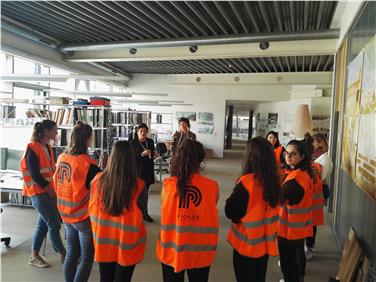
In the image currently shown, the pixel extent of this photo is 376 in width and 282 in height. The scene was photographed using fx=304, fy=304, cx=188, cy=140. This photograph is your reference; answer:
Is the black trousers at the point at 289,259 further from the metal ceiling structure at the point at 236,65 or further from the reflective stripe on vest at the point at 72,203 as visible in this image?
the metal ceiling structure at the point at 236,65

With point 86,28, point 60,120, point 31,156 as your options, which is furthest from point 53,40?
point 31,156

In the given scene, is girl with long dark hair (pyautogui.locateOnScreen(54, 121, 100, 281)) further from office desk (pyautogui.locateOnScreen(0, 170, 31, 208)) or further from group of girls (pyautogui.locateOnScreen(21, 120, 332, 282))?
office desk (pyautogui.locateOnScreen(0, 170, 31, 208))

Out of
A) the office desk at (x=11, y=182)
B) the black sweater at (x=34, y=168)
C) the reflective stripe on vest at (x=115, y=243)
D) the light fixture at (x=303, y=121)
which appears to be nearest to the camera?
the reflective stripe on vest at (x=115, y=243)

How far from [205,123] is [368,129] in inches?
417

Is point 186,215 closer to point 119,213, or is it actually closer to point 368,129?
point 119,213

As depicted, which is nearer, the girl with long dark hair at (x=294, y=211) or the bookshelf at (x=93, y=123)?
the girl with long dark hair at (x=294, y=211)

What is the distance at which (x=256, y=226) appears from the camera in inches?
78.5

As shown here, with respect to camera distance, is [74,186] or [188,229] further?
[74,186]

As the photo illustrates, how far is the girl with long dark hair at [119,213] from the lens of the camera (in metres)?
1.92

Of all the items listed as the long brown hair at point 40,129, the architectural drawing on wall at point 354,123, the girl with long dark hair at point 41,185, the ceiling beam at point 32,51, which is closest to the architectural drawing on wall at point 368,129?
the architectural drawing on wall at point 354,123

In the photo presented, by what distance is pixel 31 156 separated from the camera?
2.97 metres

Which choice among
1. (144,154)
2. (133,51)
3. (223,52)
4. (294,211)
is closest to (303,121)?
(223,52)

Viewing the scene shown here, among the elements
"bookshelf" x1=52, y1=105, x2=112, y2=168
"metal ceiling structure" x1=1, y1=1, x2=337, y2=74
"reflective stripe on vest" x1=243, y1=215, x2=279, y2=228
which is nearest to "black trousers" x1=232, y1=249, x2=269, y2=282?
"reflective stripe on vest" x1=243, y1=215, x2=279, y2=228

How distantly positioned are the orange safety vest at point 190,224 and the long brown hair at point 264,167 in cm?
30
